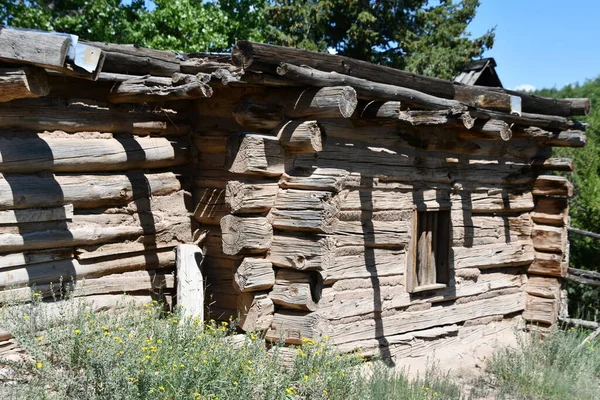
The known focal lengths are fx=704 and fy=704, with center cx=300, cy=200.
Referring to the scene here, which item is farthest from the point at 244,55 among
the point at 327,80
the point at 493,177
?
the point at 493,177

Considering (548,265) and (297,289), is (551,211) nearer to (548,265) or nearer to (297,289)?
(548,265)

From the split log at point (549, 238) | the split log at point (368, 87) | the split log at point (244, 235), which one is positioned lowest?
the split log at point (549, 238)

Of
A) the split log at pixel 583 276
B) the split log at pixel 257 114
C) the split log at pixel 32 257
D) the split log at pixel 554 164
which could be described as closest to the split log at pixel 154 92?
the split log at pixel 257 114

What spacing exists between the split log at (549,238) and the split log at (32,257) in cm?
746

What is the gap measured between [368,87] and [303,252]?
1810 millimetres

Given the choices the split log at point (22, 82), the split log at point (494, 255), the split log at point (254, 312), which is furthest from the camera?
the split log at point (494, 255)

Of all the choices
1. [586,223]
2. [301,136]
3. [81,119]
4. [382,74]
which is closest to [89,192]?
[81,119]

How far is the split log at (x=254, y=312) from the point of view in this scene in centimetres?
712

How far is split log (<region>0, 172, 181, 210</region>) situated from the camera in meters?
6.18

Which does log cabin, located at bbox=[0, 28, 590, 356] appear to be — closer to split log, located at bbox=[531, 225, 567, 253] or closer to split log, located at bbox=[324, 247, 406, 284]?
split log, located at bbox=[324, 247, 406, 284]

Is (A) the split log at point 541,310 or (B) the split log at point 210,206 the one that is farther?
(A) the split log at point 541,310

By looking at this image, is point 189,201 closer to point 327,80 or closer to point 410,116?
point 327,80

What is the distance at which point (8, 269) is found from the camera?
614cm

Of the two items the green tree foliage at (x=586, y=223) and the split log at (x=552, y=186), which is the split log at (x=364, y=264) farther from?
the green tree foliage at (x=586, y=223)
